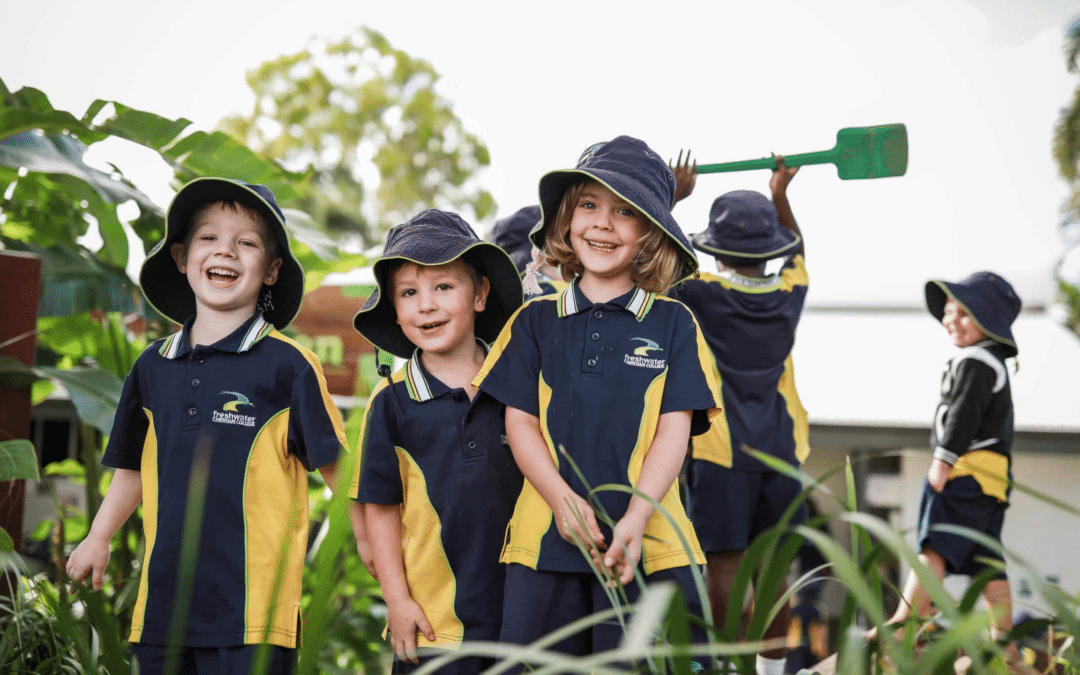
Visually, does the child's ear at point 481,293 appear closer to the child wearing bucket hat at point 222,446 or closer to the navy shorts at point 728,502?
the child wearing bucket hat at point 222,446

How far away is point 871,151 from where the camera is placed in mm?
3494

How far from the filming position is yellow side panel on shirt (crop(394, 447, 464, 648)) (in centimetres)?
245

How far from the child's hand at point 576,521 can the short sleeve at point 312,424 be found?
0.61m

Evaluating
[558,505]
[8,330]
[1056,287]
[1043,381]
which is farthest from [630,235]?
[1056,287]

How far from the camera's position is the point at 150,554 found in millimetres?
2451

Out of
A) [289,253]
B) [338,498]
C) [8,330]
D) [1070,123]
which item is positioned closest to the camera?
[338,498]

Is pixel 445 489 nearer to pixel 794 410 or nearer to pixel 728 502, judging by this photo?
pixel 728 502

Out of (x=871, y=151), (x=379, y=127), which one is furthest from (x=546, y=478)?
(x=379, y=127)

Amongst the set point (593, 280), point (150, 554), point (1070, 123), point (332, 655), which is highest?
point (1070, 123)

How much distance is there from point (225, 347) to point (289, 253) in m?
0.32

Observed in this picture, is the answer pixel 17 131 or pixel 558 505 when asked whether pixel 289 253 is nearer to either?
pixel 558 505

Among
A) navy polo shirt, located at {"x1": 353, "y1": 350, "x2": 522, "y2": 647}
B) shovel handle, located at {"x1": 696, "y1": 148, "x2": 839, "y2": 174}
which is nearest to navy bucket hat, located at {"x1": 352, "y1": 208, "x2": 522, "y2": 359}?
navy polo shirt, located at {"x1": 353, "y1": 350, "x2": 522, "y2": 647}

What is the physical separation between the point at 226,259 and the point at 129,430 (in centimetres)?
53

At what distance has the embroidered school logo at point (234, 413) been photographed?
2484 mm
